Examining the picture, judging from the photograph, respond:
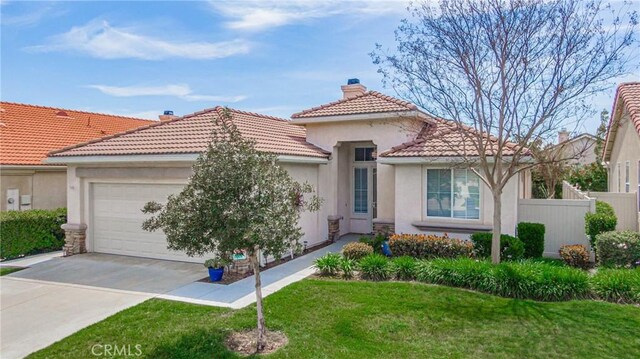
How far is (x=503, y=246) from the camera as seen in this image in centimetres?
1183

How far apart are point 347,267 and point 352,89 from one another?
10.5 m

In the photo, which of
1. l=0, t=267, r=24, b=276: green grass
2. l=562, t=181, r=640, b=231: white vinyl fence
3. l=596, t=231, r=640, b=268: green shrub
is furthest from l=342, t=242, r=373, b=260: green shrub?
l=0, t=267, r=24, b=276: green grass

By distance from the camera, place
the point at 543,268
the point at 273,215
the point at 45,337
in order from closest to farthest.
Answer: the point at 273,215, the point at 45,337, the point at 543,268

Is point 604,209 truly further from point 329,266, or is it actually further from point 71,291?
point 71,291

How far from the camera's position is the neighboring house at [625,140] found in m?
14.6

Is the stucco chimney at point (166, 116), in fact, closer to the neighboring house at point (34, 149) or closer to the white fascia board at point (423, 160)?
the neighboring house at point (34, 149)

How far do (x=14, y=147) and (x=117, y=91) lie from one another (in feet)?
19.3

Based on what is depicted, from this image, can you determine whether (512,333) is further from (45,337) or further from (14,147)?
(14,147)

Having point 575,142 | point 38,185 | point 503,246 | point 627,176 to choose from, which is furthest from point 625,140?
point 38,185

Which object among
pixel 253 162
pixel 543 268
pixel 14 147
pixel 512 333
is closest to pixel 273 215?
pixel 253 162

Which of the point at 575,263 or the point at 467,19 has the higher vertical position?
the point at 467,19

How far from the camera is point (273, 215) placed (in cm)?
692

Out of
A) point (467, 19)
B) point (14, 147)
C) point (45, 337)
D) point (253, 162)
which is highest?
point (467, 19)

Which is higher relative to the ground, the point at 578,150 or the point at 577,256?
the point at 578,150
